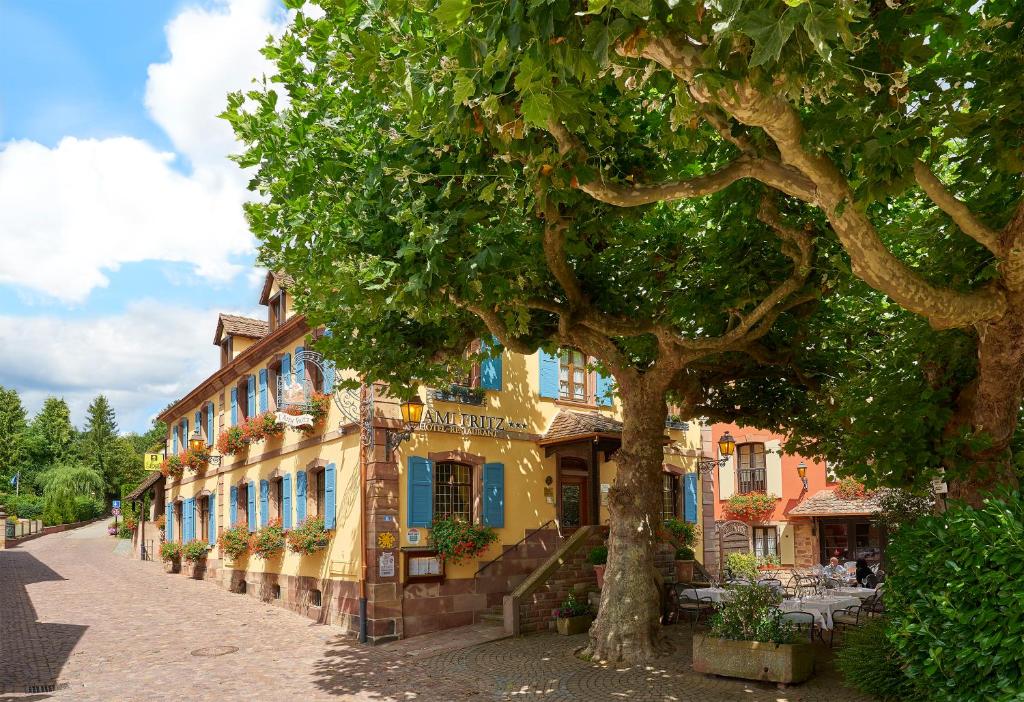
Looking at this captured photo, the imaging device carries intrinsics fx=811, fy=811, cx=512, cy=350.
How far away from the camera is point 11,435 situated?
6619cm

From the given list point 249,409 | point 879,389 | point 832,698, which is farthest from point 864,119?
point 249,409

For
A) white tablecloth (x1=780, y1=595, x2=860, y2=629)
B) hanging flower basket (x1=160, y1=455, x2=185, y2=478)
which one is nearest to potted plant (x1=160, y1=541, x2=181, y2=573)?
hanging flower basket (x1=160, y1=455, x2=185, y2=478)

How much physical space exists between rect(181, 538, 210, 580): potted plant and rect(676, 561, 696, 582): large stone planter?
15495mm

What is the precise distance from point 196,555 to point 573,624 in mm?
15633

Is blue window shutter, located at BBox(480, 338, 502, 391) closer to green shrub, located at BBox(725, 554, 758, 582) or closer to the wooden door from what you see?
the wooden door

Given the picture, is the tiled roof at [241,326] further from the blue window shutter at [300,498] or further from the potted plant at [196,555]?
the blue window shutter at [300,498]

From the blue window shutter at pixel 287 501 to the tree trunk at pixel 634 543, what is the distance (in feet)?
31.4

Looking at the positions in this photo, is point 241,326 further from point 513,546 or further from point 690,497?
point 690,497

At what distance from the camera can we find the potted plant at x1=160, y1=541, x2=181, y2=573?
28536 mm

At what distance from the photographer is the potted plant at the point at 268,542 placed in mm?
18969

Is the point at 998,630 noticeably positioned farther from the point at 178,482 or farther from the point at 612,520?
the point at 178,482

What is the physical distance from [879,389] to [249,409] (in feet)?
56.5

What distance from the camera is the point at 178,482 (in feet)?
100

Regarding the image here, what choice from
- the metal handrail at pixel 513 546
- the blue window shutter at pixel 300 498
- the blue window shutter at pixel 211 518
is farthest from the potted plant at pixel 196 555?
the metal handrail at pixel 513 546
